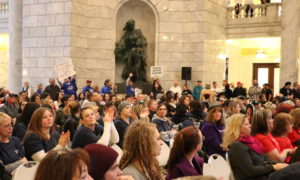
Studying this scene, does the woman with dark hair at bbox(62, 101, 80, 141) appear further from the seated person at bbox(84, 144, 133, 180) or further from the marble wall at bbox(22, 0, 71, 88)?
the marble wall at bbox(22, 0, 71, 88)

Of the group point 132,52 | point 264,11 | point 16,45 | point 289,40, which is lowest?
point 132,52

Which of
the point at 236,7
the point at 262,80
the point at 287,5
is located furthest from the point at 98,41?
the point at 262,80

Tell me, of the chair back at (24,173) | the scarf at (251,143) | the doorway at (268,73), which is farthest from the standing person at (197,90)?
the chair back at (24,173)

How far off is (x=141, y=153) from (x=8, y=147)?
2.01m

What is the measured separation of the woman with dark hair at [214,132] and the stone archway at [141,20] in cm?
1288

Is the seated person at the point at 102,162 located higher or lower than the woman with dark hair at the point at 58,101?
higher

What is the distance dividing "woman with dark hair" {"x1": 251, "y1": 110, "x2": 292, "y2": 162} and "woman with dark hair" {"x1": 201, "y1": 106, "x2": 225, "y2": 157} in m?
1.26

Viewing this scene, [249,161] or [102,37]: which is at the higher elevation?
[102,37]

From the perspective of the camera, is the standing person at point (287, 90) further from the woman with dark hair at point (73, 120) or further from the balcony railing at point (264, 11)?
the woman with dark hair at point (73, 120)

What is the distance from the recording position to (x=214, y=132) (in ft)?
20.5

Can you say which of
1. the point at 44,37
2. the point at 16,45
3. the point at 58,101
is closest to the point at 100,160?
the point at 58,101

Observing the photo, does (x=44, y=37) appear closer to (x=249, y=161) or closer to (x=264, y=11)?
(x=264, y=11)

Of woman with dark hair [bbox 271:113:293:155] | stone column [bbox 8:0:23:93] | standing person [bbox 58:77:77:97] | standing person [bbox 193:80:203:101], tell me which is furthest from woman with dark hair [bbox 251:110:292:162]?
stone column [bbox 8:0:23:93]

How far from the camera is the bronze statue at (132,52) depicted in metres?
18.7
